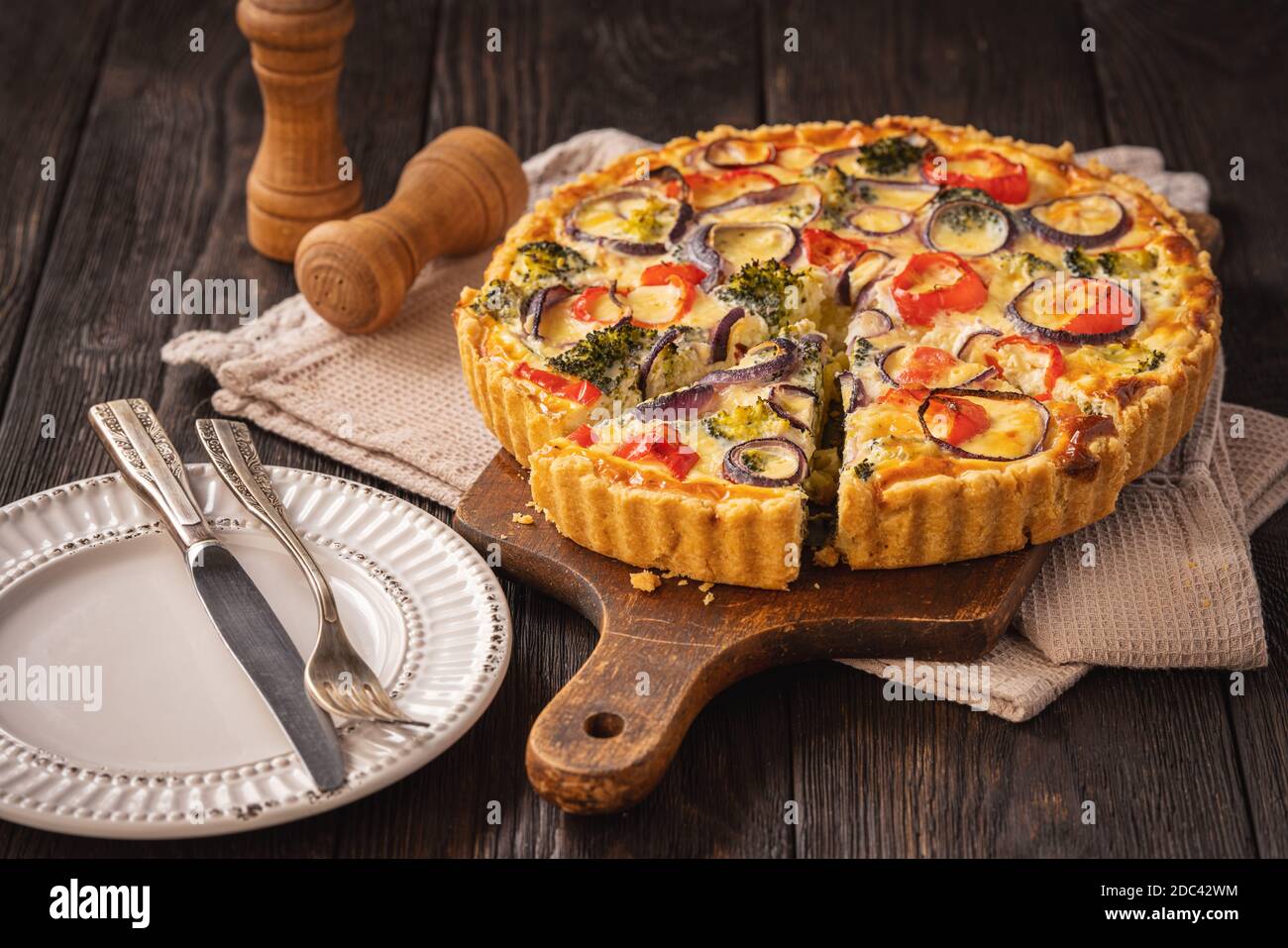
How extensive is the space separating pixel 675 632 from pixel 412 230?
213 cm

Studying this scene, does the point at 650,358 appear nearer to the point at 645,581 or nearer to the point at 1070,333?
the point at 645,581

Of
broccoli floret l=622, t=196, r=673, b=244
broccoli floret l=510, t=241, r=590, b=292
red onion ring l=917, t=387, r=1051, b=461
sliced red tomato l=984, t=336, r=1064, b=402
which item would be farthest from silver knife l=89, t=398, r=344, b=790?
sliced red tomato l=984, t=336, r=1064, b=402

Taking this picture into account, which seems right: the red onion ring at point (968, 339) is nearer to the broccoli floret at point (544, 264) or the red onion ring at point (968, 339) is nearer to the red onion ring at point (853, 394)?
the red onion ring at point (853, 394)

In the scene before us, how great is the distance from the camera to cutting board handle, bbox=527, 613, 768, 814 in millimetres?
3680

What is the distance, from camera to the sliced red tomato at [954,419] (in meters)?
4.30

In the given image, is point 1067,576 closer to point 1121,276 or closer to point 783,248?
point 1121,276

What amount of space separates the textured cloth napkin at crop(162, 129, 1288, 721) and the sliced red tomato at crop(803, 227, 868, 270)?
1.14m

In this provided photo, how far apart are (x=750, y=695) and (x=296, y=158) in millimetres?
2952

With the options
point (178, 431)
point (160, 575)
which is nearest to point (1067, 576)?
point (160, 575)

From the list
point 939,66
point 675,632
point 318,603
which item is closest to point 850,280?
point 675,632

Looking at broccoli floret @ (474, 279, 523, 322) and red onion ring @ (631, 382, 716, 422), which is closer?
red onion ring @ (631, 382, 716, 422)

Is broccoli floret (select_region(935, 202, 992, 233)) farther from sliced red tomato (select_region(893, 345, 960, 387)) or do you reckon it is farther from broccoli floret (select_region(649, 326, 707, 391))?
broccoli floret (select_region(649, 326, 707, 391))

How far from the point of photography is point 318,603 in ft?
13.3

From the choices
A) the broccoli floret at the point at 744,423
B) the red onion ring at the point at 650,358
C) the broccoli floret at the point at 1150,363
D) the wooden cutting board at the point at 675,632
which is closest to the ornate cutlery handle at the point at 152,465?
the wooden cutting board at the point at 675,632
